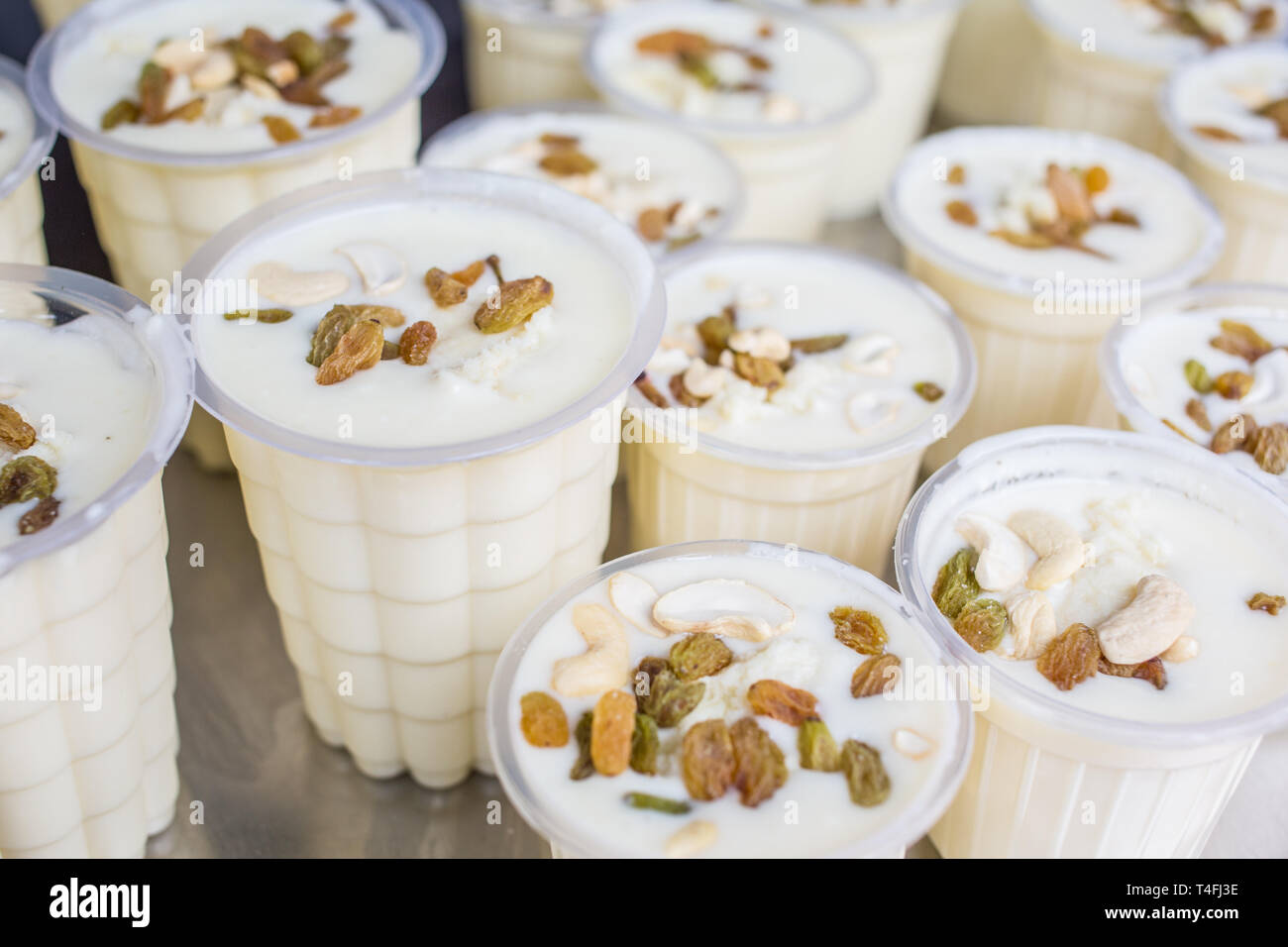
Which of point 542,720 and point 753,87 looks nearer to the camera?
point 542,720

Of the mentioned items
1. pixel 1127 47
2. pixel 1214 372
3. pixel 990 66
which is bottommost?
pixel 990 66

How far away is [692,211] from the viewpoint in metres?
Result: 1.85

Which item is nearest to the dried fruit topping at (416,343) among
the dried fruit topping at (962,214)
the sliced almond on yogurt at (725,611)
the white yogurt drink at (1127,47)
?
the sliced almond on yogurt at (725,611)

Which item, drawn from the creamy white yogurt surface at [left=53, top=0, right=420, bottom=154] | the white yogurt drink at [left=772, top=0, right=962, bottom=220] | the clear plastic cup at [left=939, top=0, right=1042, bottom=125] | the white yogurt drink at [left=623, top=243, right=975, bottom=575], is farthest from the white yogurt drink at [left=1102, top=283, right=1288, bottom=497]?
the creamy white yogurt surface at [left=53, top=0, right=420, bottom=154]

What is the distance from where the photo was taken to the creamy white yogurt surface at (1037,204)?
1858 millimetres

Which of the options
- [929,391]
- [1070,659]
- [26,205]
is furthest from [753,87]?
[1070,659]

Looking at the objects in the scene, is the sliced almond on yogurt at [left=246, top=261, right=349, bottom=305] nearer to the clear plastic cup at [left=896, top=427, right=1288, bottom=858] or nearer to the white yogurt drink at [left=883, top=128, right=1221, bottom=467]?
the clear plastic cup at [left=896, top=427, right=1288, bottom=858]

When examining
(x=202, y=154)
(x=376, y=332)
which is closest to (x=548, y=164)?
(x=202, y=154)

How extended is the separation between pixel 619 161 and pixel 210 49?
65 cm

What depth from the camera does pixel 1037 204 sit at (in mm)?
1938

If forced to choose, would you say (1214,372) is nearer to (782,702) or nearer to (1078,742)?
(1078,742)

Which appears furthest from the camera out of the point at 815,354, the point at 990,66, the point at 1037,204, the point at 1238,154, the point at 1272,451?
the point at 990,66

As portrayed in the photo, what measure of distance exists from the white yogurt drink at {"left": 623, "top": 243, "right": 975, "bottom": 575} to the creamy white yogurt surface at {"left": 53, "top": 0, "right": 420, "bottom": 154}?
558 mm

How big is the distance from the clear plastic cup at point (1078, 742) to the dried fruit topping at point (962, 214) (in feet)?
1.89
